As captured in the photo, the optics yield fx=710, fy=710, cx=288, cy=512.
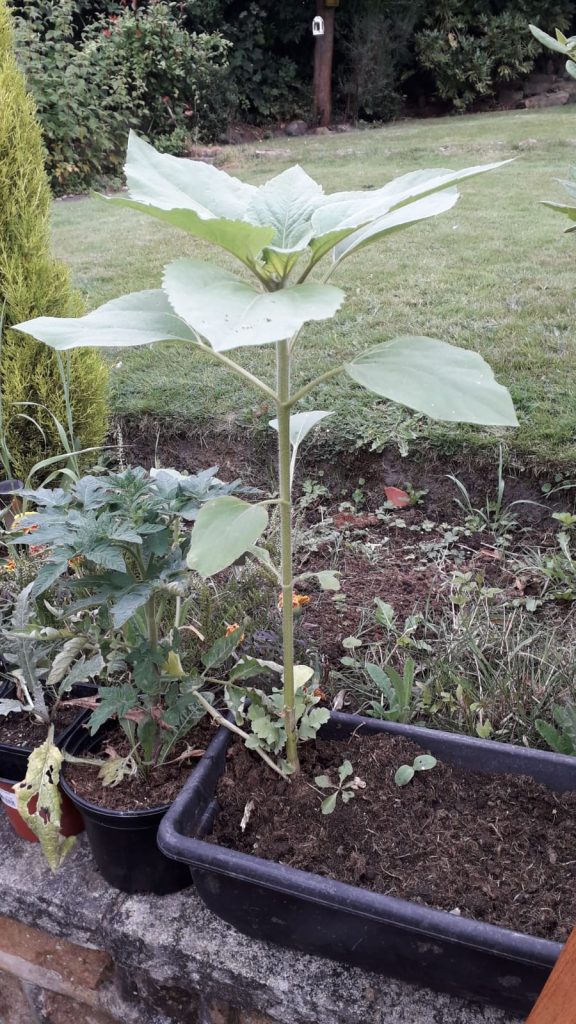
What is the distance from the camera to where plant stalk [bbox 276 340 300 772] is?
1.05 meters

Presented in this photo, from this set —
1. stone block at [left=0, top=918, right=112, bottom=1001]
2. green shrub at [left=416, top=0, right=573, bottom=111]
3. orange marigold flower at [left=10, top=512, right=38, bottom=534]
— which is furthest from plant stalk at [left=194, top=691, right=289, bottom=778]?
green shrub at [left=416, top=0, right=573, bottom=111]

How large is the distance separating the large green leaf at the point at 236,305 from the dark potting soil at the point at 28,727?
1114mm

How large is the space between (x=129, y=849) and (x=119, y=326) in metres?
0.99

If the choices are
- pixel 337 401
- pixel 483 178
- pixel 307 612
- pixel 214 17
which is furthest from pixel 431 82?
pixel 307 612

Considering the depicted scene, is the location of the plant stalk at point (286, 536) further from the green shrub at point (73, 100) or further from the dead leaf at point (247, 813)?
the green shrub at point (73, 100)

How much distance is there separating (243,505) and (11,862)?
1.12 metres

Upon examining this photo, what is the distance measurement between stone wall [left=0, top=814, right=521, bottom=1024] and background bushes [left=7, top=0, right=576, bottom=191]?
33.3 ft

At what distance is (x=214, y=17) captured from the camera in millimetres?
12555

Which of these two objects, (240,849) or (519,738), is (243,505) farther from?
(519,738)

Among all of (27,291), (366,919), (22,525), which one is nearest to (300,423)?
(22,525)

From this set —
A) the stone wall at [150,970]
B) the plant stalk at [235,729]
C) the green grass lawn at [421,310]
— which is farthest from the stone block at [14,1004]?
the green grass lawn at [421,310]

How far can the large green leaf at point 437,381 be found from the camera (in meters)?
0.78

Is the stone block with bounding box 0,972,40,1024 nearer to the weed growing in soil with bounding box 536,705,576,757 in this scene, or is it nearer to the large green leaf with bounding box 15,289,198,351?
the weed growing in soil with bounding box 536,705,576,757

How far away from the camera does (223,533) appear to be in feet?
3.16
